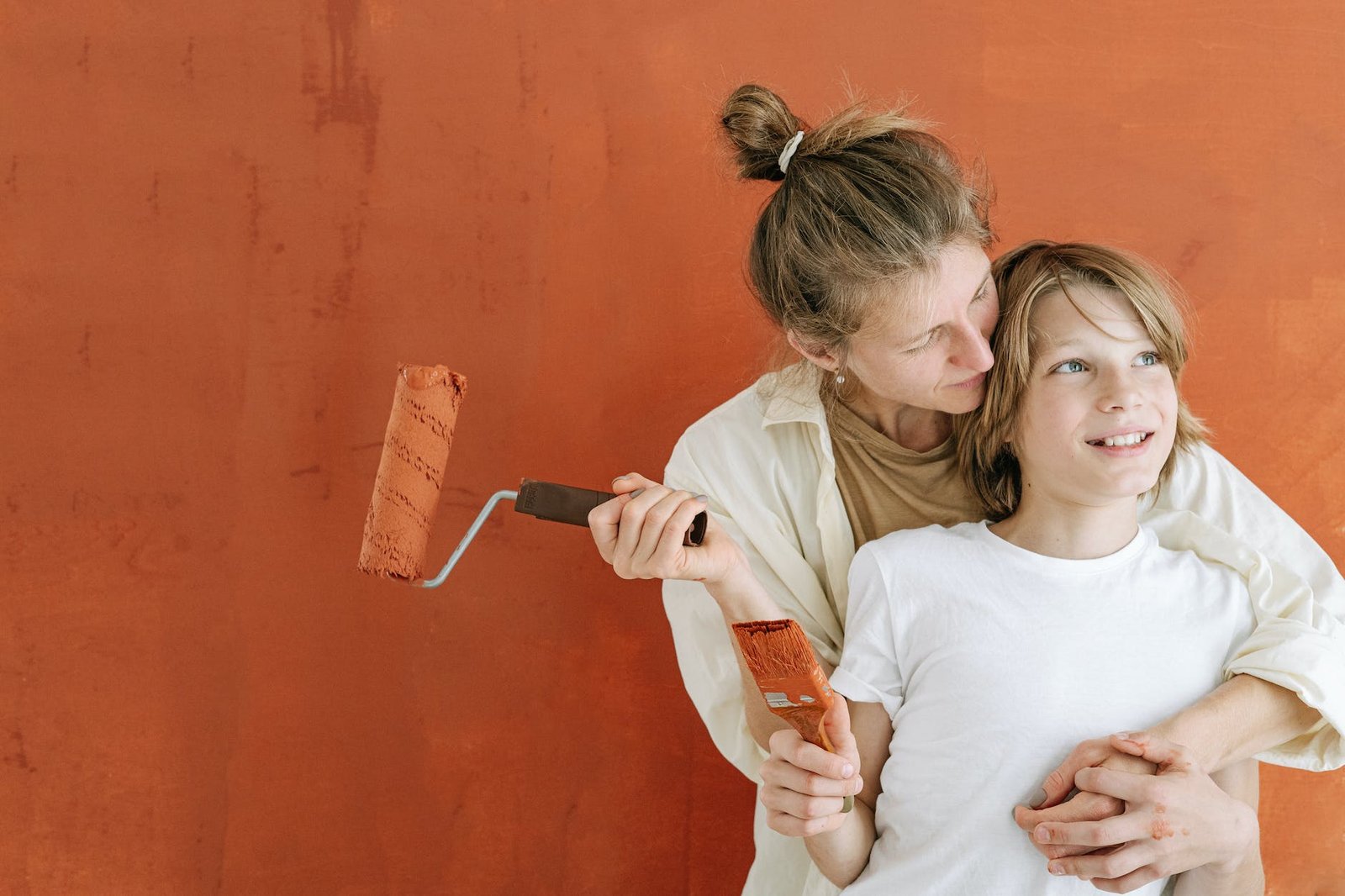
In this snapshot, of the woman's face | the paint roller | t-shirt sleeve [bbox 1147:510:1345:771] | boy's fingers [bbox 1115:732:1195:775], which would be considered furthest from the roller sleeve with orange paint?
t-shirt sleeve [bbox 1147:510:1345:771]

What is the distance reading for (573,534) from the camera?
1.66 m

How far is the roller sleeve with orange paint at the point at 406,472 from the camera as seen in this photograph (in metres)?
1.10

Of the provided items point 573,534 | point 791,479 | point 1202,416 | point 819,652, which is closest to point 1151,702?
point 819,652

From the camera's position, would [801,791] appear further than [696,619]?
No

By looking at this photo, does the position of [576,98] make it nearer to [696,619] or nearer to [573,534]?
[573,534]

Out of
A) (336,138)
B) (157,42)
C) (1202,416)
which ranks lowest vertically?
(1202,416)

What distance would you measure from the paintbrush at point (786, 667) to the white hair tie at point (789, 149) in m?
0.59

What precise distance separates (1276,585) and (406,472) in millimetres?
1009

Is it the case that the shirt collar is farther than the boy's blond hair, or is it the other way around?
the shirt collar

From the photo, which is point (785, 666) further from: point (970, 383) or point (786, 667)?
point (970, 383)

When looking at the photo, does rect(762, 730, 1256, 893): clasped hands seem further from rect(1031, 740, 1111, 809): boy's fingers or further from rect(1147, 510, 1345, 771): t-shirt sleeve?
rect(1147, 510, 1345, 771): t-shirt sleeve

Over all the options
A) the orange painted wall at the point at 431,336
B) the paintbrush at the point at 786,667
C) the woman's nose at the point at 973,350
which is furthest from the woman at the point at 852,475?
the orange painted wall at the point at 431,336

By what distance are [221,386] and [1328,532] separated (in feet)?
5.65

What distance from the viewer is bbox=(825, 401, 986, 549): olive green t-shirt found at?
1377 millimetres
